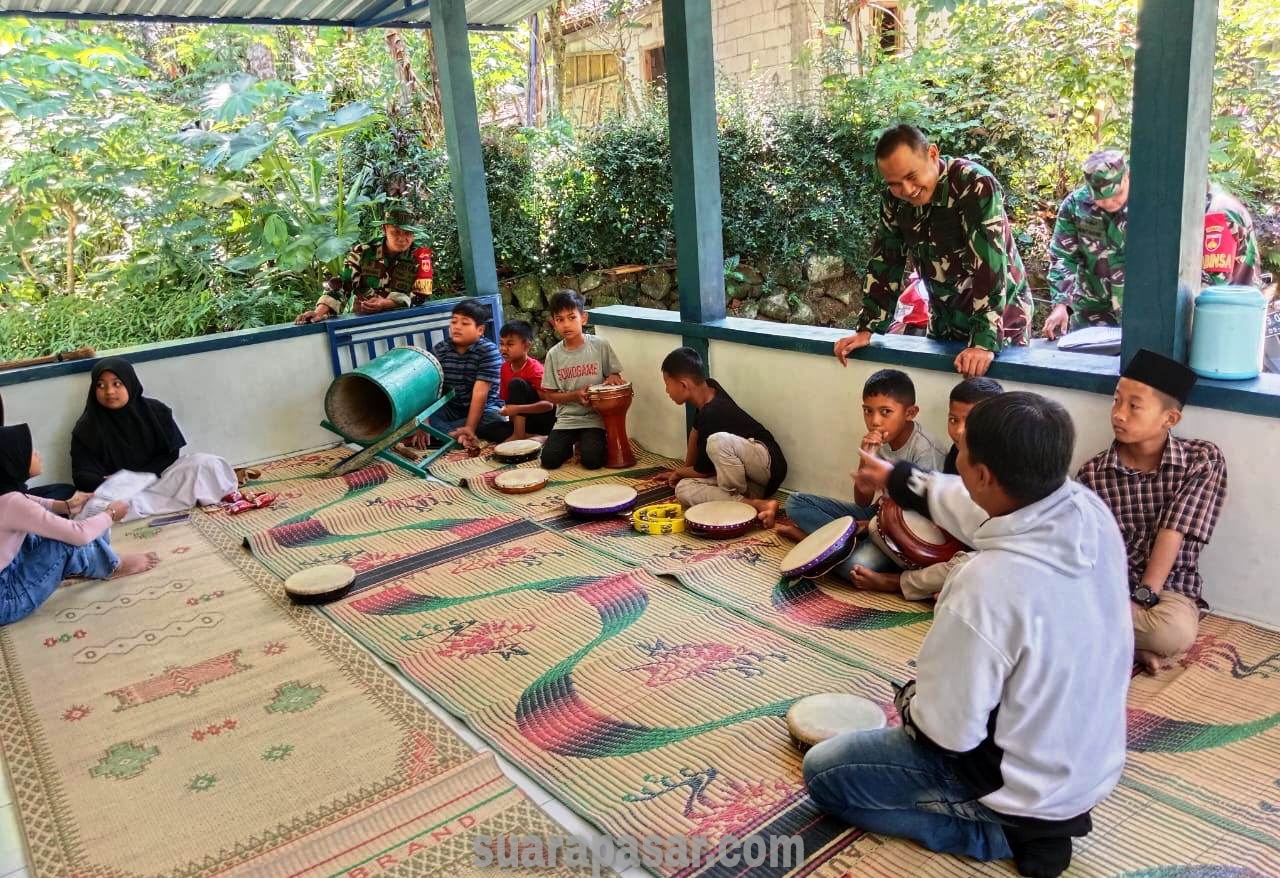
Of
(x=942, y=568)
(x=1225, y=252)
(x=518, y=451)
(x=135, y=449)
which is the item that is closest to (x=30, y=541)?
(x=135, y=449)

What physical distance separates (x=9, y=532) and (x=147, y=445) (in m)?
1.60

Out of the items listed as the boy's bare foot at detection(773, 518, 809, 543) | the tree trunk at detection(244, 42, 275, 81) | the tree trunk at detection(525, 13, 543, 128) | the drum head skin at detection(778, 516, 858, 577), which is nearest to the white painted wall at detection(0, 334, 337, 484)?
the boy's bare foot at detection(773, 518, 809, 543)

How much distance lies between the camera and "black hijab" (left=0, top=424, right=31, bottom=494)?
156 inches

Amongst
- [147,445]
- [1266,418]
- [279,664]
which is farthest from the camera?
[147,445]

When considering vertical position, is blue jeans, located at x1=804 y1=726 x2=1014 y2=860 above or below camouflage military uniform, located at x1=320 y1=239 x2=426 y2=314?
below

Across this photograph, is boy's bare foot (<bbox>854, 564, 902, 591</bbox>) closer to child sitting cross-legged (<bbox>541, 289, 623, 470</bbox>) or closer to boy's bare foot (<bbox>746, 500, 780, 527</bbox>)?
boy's bare foot (<bbox>746, 500, 780, 527</bbox>)

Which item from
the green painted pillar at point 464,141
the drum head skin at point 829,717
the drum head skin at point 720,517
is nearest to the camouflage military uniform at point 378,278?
the green painted pillar at point 464,141

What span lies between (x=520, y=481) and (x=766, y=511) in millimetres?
1527

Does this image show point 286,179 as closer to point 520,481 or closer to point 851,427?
point 520,481

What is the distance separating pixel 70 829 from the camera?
8.52ft

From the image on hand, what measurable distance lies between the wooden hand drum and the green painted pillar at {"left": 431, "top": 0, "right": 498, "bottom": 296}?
2178 millimetres

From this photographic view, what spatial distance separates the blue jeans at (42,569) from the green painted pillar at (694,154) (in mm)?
3342

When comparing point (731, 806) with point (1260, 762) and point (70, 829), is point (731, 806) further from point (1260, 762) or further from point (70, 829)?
point (70, 829)

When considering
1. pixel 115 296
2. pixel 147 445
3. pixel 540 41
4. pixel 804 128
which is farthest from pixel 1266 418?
pixel 540 41
